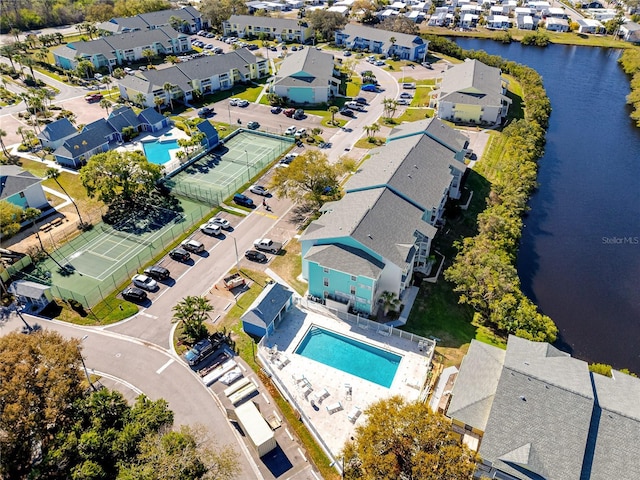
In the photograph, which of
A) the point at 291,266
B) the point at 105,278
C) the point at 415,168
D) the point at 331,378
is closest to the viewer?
the point at 331,378

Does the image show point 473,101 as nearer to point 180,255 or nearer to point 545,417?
point 180,255

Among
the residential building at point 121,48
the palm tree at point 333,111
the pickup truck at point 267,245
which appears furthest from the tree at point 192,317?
the residential building at point 121,48

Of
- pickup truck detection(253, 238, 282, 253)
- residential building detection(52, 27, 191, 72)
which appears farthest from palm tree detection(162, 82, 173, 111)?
pickup truck detection(253, 238, 282, 253)

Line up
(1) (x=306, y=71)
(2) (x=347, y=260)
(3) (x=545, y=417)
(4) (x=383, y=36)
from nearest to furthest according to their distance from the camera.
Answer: (3) (x=545, y=417)
(2) (x=347, y=260)
(1) (x=306, y=71)
(4) (x=383, y=36)

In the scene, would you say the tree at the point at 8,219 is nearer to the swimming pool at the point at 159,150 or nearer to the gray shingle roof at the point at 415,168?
the swimming pool at the point at 159,150

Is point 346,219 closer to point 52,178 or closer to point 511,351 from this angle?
point 511,351

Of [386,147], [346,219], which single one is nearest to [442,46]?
[386,147]

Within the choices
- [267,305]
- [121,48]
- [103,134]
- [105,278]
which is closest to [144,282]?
[105,278]
